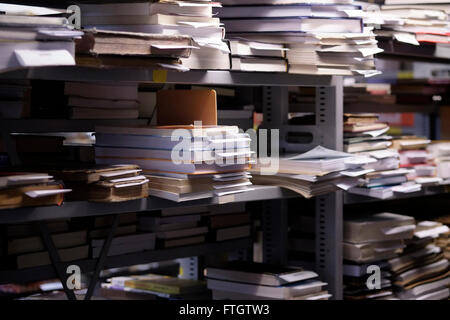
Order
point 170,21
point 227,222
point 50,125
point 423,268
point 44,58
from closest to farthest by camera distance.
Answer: point 44,58, point 170,21, point 50,125, point 227,222, point 423,268

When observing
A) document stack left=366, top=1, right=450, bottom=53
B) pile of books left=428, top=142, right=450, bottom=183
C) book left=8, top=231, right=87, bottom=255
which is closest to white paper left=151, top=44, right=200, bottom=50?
book left=8, top=231, right=87, bottom=255

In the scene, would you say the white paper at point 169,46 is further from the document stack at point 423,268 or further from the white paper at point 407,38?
the document stack at point 423,268

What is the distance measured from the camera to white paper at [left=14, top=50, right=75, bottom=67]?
1.70 m

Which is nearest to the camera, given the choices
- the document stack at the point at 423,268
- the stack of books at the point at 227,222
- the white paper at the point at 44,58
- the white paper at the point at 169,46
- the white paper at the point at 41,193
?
the white paper at the point at 44,58

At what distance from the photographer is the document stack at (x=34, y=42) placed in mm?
1713

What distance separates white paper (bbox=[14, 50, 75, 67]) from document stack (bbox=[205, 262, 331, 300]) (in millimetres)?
1189

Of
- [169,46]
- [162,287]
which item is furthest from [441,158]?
[169,46]

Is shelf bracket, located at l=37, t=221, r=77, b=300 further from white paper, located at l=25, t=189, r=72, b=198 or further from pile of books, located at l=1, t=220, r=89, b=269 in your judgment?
white paper, located at l=25, t=189, r=72, b=198

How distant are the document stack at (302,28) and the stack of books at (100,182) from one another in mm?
644

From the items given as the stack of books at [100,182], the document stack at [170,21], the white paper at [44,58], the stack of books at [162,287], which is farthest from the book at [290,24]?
the stack of books at [162,287]

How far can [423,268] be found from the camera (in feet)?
10.8

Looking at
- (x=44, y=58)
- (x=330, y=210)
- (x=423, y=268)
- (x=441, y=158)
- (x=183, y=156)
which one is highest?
(x=44, y=58)

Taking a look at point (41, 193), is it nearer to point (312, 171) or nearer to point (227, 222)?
point (312, 171)

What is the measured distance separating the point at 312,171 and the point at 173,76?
632 mm
